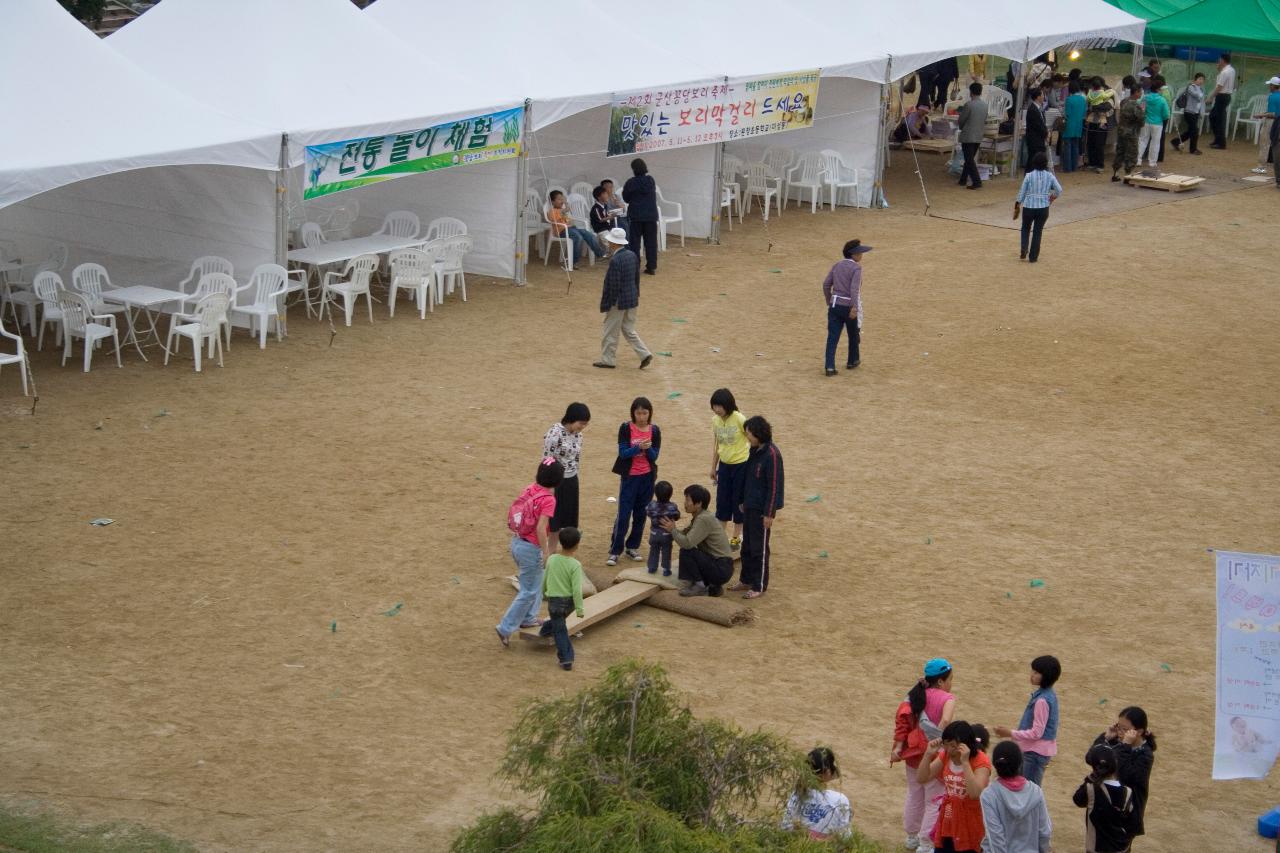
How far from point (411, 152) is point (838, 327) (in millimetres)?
4831

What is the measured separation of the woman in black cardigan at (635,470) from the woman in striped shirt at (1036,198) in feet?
33.8

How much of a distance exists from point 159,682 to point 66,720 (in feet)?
1.86

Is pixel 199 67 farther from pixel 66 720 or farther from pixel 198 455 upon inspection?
pixel 66 720

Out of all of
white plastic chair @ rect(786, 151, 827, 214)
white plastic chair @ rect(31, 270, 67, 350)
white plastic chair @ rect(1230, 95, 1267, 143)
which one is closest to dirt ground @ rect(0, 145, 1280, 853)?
white plastic chair @ rect(31, 270, 67, 350)

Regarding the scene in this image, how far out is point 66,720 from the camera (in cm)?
762

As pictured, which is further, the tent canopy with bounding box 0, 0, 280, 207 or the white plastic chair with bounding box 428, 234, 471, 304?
the white plastic chair with bounding box 428, 234, 471, 304

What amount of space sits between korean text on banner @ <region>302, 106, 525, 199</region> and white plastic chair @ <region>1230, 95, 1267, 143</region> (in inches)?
707

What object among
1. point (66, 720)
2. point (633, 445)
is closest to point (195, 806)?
point (66, 720)

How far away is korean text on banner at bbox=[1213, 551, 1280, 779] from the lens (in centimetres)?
667

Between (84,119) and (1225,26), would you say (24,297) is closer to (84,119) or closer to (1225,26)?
(84,119)

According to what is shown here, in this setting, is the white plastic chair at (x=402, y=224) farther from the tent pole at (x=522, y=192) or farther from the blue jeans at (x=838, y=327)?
the blue jeans at (x=838, y=327)

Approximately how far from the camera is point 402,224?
57.3 feet

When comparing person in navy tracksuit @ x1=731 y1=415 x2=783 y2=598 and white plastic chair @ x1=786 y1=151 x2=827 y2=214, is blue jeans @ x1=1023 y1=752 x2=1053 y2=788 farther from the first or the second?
white plastic chair @ x1=786 y1=151 x2=827 y2=214

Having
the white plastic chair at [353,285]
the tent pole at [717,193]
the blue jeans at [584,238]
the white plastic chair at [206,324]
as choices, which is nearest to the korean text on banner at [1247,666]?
the white plastic chair at [206,324]
